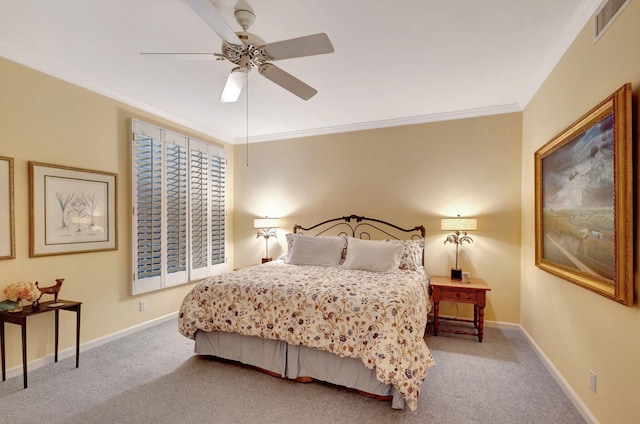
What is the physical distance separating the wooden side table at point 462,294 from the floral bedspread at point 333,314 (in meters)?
0.51

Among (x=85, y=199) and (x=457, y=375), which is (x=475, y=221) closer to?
(x=457, y=375)

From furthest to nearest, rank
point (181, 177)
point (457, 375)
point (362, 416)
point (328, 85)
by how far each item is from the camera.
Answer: point (181, 177) → point (328, 85) → point (457, 375) → point (362, 416)

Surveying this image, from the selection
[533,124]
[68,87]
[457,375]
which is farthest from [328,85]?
[457,375]

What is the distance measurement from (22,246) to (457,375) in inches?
163

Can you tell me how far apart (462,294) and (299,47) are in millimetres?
3148

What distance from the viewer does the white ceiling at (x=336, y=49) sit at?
215 cm

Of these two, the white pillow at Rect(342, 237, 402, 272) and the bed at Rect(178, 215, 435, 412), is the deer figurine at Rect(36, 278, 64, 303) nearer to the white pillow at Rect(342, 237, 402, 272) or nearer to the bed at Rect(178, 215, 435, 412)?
the bed at Rect(178, 215, 435, 412)

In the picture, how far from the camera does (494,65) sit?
9.54 ft

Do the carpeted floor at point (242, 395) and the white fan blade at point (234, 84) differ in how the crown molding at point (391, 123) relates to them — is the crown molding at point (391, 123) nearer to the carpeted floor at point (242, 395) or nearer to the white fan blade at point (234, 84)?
the white fan blade at point (234, 84)

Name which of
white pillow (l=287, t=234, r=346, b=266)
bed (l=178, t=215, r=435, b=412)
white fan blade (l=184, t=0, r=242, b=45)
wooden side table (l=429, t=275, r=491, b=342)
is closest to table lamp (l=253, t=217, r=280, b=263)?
white pillow (l=287, t=234, r=346, b=266)

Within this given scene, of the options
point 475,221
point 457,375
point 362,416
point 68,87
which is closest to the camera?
point 362,416

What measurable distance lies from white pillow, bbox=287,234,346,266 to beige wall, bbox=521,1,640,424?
7.36 ft

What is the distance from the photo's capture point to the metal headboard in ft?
14.4

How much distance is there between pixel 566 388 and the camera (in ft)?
7.93
